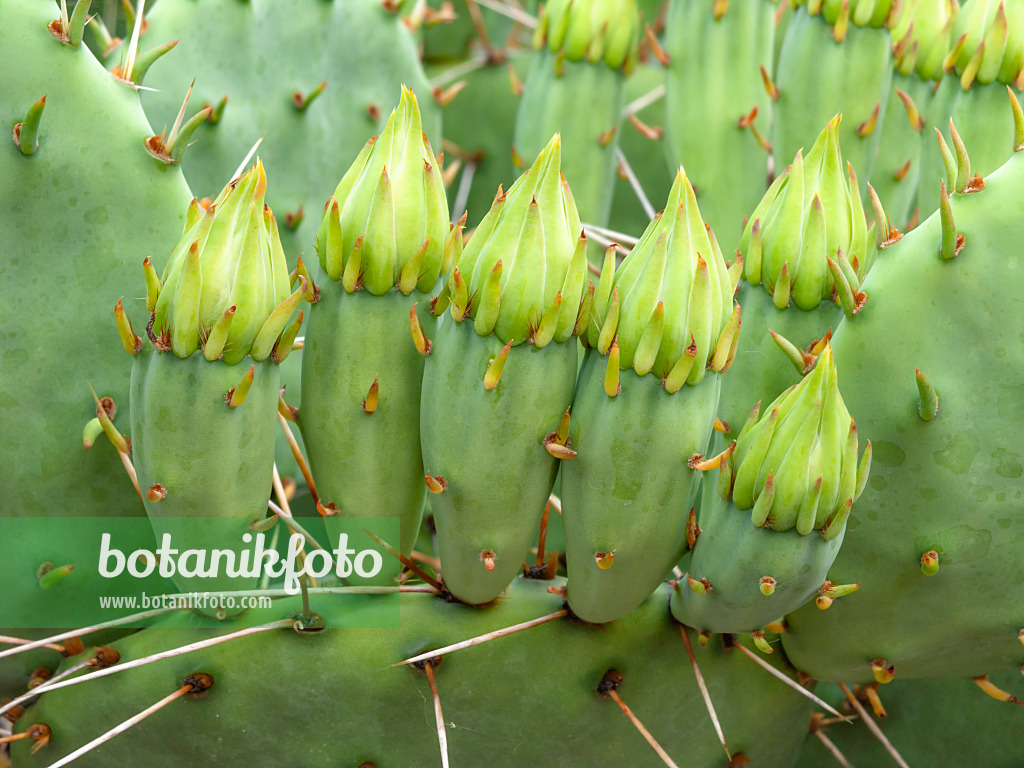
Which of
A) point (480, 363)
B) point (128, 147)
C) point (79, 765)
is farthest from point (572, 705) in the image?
point (128, 147)

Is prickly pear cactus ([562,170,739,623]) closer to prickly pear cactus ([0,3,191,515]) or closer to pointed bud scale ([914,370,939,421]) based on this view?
pointed bud scale ([914,370,939,421])

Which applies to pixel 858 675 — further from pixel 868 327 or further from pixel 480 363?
pixel 480 363

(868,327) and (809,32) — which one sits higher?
(809,32)

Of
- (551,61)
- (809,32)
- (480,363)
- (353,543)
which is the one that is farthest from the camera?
(551,61)

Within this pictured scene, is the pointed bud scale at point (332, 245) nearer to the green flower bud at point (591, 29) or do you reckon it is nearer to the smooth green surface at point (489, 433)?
the smooth green surface at point (489, 433)

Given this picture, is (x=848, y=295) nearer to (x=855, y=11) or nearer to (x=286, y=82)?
(x=855, y=11)
